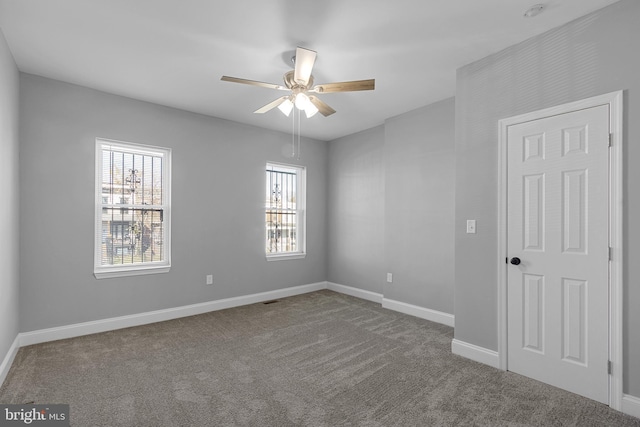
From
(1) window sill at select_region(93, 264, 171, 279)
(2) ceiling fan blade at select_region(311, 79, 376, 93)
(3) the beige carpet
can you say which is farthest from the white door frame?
(1) window sill at select_region(93, 264, 171, 279)

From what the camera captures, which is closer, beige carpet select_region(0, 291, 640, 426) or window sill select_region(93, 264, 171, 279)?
beige carpet select_region(0, 291, 640, 426)

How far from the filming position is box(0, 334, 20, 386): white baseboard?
2.46 metres

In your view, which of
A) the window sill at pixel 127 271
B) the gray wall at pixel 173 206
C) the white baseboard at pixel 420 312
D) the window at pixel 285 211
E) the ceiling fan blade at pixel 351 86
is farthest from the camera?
the window at pixel 285 211

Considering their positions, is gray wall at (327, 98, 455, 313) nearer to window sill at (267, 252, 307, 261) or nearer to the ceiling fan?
window sill at (267, 252, 307, 261)

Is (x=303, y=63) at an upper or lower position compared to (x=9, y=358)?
upper

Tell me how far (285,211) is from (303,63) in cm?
324

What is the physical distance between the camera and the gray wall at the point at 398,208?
13.0 ft

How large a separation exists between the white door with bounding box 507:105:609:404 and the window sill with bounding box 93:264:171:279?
3865mm

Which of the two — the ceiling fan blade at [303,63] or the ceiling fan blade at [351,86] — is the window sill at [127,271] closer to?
the ceiling fan blade at [303,63]

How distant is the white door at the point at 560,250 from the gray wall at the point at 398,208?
1.23 m

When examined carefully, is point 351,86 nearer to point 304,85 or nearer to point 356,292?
point 304,85

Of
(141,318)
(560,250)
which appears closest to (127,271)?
(141,318)

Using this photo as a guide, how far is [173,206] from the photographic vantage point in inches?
162

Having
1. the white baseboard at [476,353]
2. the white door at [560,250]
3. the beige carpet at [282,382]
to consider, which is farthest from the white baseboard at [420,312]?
the white door at [560,250]
